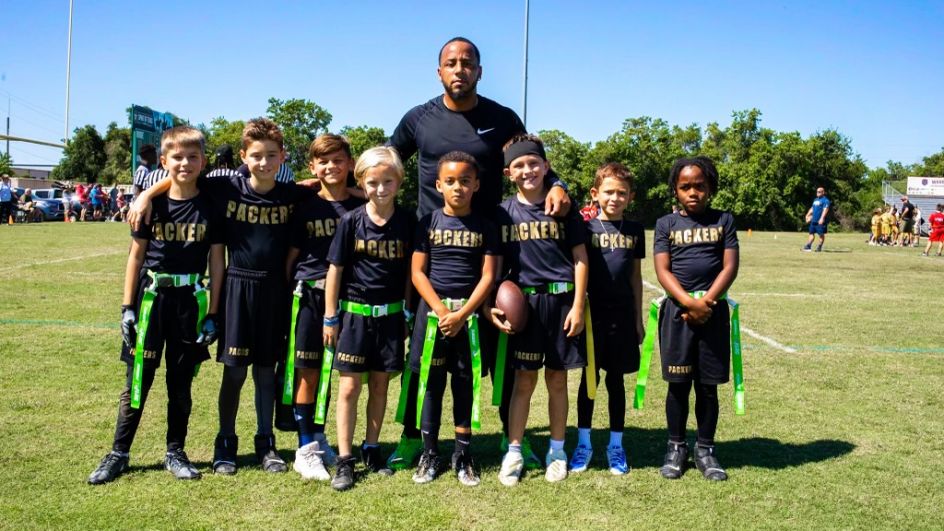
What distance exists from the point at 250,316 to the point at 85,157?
7206cm

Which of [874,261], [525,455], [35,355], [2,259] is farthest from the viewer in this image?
[874,261]

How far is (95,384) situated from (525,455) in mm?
3479

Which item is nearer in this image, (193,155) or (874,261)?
(193,155)

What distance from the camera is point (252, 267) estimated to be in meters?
4.14

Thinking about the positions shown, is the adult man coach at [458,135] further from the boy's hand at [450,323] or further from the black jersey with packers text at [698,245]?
the black jersey with packers text at [698,245]

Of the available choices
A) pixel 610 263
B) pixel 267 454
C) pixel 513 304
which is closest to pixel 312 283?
pixel 267 454

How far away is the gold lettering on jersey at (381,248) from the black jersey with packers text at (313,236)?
0.20 m

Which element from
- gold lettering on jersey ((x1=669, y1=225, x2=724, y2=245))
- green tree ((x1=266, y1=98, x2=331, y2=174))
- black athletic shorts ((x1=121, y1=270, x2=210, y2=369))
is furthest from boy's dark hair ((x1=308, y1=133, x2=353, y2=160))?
green tree ((x1=266, y1=98, x2=331, y2=174))

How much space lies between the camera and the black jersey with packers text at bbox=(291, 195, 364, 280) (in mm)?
4227

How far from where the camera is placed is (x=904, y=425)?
5.20m

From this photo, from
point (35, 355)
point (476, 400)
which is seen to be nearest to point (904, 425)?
point (476, 400)

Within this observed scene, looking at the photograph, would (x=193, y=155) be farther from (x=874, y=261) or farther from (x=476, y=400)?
(x=874, y=261)

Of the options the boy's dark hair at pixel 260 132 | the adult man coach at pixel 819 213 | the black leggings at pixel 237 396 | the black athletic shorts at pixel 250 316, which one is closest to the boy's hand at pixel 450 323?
the black athletic shorts at pixel 250 316

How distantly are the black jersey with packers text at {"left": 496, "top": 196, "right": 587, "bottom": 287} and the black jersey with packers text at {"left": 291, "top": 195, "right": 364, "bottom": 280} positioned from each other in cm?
94
